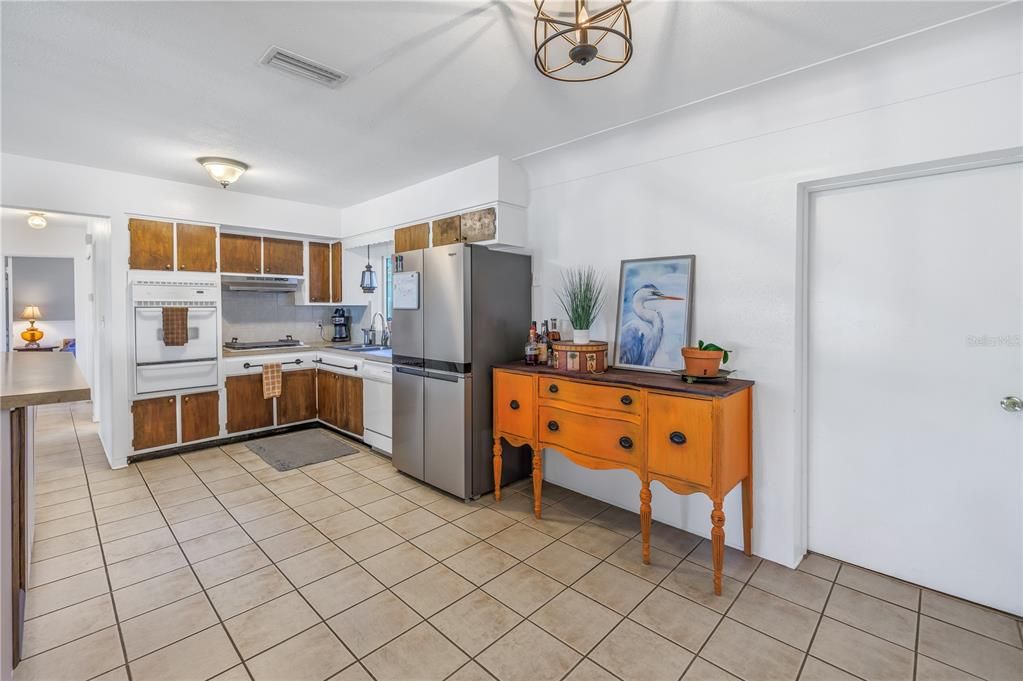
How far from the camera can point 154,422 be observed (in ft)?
13.6

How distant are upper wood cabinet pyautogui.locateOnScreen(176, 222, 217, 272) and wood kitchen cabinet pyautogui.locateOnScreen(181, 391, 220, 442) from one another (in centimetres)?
119

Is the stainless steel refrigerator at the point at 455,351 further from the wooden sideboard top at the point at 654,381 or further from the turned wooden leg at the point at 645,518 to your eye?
the turned wooden leg at the point at 645,518

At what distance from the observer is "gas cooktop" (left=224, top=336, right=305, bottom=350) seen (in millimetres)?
5030

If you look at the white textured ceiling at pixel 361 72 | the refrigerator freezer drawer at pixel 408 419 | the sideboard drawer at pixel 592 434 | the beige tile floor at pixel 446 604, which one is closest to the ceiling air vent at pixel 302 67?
the white textured ceiling at pixel 361 72

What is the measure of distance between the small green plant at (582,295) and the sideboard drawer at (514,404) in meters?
0.52

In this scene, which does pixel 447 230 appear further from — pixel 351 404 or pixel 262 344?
pixel 262 344

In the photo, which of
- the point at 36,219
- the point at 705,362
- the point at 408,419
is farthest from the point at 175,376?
the point at 705,362

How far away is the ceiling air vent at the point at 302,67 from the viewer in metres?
2.16

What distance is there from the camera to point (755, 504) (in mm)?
2605

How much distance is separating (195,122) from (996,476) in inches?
183

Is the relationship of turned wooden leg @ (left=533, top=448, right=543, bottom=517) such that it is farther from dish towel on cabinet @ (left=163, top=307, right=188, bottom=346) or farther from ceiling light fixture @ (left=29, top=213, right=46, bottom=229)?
ceiling light fixture @ (left=29, top=213, right=46, bottom=229)

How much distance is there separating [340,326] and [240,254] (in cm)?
135

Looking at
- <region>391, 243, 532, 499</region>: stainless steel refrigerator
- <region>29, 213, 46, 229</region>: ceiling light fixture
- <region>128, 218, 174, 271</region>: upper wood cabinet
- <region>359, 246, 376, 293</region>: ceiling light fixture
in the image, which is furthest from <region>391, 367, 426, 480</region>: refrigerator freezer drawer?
<region>29, 213, 46, 229</region>: ceiling light fixture

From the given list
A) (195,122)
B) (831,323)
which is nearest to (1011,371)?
(831,323)
